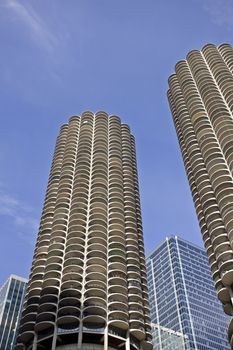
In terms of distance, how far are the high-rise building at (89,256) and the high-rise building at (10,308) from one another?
183 feet

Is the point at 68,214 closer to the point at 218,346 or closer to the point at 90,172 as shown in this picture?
the point at 90,172

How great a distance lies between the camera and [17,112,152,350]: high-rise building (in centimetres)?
7162

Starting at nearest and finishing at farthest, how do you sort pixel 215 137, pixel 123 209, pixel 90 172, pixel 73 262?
pixel 73 262, pixel 215 137, pixel 123 209, pixel 90 172

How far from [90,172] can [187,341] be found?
61.7 metres

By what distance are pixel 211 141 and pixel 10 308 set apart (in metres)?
88.4

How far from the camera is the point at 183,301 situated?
154 meters

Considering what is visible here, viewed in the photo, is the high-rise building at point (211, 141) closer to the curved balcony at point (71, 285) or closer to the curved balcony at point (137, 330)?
the curved balcony at point (137, 330)

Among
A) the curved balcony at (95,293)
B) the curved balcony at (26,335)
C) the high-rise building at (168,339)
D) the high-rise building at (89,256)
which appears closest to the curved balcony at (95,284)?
the high-rise building at (89,256)

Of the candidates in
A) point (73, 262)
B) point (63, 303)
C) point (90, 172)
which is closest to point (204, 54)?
point (90, 172)

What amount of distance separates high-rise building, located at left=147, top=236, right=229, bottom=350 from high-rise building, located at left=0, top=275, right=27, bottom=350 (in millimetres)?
36717

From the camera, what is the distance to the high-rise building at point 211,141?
69.1 metres

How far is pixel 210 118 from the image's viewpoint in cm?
9144

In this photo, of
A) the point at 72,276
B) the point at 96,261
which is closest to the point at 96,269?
the point at 96,261

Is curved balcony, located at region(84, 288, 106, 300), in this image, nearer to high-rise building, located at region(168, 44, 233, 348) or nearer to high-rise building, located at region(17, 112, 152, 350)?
high-rise building, located at region(17, 112, 152, 350)
